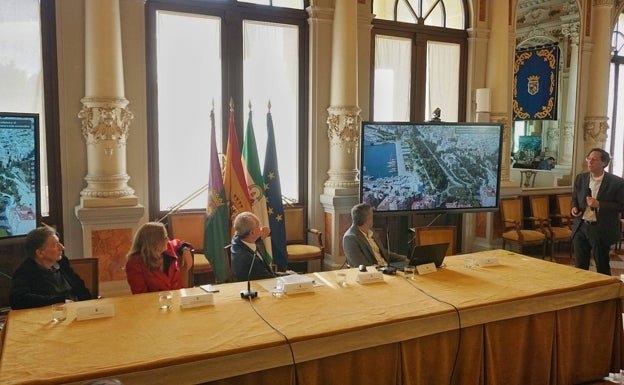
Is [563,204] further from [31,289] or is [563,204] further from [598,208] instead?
[31,289]

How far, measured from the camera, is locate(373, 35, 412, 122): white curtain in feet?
22.8

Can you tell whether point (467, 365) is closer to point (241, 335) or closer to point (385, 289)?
point (385, 289)

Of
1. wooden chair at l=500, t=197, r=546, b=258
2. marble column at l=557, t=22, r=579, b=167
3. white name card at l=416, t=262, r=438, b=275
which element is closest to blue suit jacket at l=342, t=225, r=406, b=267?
white name card at l=416, t=262, r=438, b=275

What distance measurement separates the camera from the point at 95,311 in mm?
2736

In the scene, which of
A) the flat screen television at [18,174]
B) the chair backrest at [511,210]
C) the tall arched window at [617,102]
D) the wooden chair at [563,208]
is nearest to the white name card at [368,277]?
the flat screen television at [18,174]

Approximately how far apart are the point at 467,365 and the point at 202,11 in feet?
15.0

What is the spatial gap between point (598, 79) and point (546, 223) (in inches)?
109

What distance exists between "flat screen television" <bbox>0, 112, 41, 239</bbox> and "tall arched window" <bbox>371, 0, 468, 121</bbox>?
4.08 metres

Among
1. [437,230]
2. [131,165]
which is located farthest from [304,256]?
[131,165]

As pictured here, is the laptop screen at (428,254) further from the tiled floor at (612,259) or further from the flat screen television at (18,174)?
the tiled floor at (612,259)

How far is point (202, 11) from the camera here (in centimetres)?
587

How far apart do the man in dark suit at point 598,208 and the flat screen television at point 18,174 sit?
491 centimetres

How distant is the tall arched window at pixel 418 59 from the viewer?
22.8 ft

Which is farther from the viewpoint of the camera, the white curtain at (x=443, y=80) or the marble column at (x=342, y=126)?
the white curtain at (x=443, y=80)
